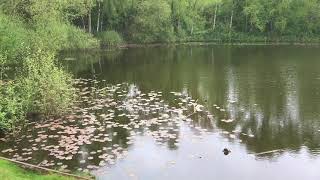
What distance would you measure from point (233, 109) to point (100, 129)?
30.9 feet

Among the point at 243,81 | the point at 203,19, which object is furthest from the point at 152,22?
the point at 243,81

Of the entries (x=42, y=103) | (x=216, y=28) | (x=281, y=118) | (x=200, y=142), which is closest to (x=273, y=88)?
(x=281, y=118)

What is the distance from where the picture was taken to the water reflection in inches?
997

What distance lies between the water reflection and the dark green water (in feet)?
0.18

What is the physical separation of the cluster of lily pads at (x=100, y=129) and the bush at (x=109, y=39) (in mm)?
36401

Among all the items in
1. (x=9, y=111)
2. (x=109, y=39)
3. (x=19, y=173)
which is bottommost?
(x=19, y=173)

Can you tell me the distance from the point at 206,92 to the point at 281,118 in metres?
8.78

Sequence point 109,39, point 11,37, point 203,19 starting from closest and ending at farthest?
1. point 11,37
2. point 109,39
3. point 203,19

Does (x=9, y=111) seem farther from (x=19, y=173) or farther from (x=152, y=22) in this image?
(x=152, y=22)

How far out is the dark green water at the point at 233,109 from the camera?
19859mm

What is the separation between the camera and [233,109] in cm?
2983

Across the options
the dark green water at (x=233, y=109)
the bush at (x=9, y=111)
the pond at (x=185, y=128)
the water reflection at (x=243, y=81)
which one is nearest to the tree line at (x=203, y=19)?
the water reflection at (x=243, y=81)

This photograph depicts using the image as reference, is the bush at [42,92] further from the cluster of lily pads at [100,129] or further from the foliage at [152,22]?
the foliage at [152,22]

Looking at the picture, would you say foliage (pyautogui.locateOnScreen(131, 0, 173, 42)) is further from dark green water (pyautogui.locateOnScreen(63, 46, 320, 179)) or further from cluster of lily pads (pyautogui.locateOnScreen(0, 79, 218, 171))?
cluster of lily pads (pyautogui.locateOnScreen(0, 79, 218, 171))
